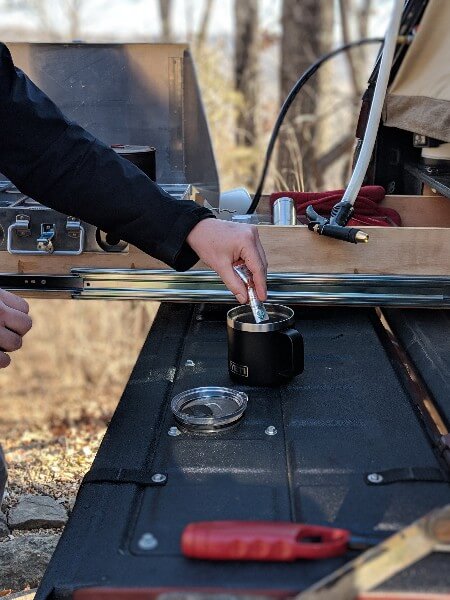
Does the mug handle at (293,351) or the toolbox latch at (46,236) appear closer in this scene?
the mug handle at (293,351)

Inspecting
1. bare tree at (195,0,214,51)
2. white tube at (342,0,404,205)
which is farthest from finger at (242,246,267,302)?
bare tree at (195,0,214,51)

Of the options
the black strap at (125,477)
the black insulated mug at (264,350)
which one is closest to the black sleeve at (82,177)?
the black insulated mug at (264,350)

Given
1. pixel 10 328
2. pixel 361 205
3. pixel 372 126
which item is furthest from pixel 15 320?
pixel 361 205

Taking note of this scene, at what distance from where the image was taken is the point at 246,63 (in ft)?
26.5

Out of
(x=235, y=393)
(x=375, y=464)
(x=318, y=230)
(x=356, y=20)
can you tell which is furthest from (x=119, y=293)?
(x=356, y=20)

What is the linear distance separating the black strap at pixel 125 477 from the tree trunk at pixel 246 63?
6.07 m

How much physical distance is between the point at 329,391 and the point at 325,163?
5.57m

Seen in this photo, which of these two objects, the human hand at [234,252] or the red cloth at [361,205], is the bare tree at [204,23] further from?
the human hand at [234,252]

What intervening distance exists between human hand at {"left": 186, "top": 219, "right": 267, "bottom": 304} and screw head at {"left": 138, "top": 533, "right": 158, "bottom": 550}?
0.68 meters

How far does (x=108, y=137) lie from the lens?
3.16 metres

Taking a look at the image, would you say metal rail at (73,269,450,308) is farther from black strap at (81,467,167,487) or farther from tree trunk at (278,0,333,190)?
tree trunk at (278,0,333,190)

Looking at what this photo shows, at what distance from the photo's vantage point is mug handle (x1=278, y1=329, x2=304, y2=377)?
5.89 feet

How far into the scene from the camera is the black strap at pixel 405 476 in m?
1.40

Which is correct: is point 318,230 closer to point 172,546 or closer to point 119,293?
point 119,293
